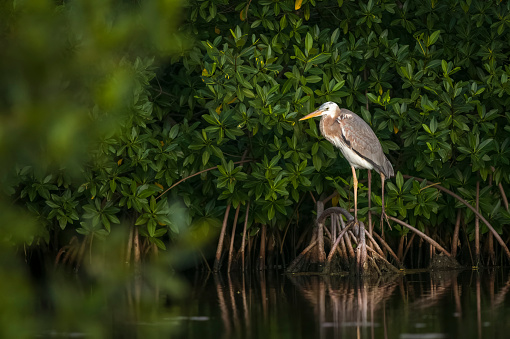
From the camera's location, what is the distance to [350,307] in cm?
627

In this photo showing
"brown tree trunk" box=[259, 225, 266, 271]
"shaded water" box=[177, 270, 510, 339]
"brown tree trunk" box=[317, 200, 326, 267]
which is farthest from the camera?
"brown tree trunk" box=[259, 225, 266, 271]

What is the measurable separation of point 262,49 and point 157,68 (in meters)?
1.18

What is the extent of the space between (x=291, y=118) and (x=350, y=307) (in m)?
2.61

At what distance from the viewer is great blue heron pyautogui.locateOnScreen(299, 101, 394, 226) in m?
8.42

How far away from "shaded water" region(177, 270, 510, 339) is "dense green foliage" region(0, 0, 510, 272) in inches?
37.4

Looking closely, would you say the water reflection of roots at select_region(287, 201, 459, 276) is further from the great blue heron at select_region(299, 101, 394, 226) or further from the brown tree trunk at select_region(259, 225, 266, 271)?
the brown tree trunk at select_region(259, 225, 266, 271)

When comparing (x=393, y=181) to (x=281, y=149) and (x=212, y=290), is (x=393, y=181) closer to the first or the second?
(x=281, y=149)

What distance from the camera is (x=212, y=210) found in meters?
9.50

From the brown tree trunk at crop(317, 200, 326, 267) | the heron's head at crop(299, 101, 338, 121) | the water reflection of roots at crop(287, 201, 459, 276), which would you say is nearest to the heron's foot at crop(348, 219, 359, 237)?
the water reflection of roots at crop(287, 201, 459, 276)

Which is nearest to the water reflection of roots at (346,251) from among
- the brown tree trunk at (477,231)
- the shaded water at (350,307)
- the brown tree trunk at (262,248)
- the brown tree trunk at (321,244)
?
the brown tree trunk at (321,244)

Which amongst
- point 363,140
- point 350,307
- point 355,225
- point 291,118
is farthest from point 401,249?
point 350,307

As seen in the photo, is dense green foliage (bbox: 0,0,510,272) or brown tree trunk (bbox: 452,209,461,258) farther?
brown tree trunk (bbox: 452,209,461,258)

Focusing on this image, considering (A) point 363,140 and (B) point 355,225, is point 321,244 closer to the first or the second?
(B) point 355,225

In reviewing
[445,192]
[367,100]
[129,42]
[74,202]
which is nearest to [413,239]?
[445,192]
